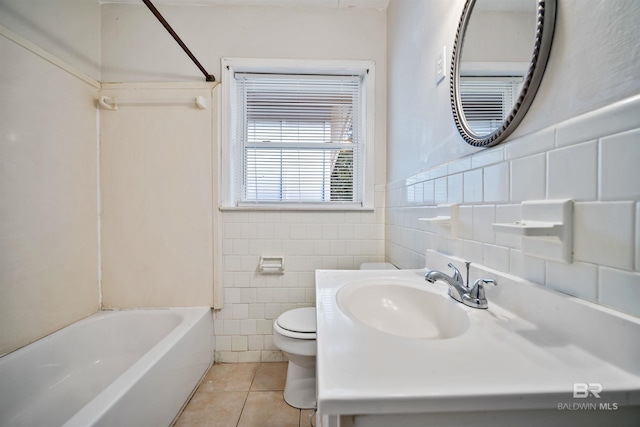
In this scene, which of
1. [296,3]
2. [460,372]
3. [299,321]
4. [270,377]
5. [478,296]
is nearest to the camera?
[460,372]

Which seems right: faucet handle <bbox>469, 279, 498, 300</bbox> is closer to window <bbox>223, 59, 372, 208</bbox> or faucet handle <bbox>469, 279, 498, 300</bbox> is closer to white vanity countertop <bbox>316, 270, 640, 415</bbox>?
white vanity countertop <bbox>316, 270, 640, 415</bbox>

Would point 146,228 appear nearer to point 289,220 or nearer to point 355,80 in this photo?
point 289,220

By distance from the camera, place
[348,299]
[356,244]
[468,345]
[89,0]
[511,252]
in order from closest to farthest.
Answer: [468,345], [511,252], [348,299], [89,0], [356,244]

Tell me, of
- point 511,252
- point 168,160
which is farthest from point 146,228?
point 511,252

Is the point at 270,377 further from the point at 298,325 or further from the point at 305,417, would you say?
the point at 298,325

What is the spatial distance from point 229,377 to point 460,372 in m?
1.61

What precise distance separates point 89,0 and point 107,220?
1487 mm

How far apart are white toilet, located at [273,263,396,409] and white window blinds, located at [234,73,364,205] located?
838mm

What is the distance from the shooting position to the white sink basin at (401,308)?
700 millimetres

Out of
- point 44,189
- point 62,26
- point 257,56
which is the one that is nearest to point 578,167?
point 257,56

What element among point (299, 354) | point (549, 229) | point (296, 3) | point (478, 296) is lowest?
point (299, 354)

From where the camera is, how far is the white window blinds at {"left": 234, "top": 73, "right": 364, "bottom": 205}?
172 cm

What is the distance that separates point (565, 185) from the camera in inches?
18.7

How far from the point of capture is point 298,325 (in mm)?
1279
